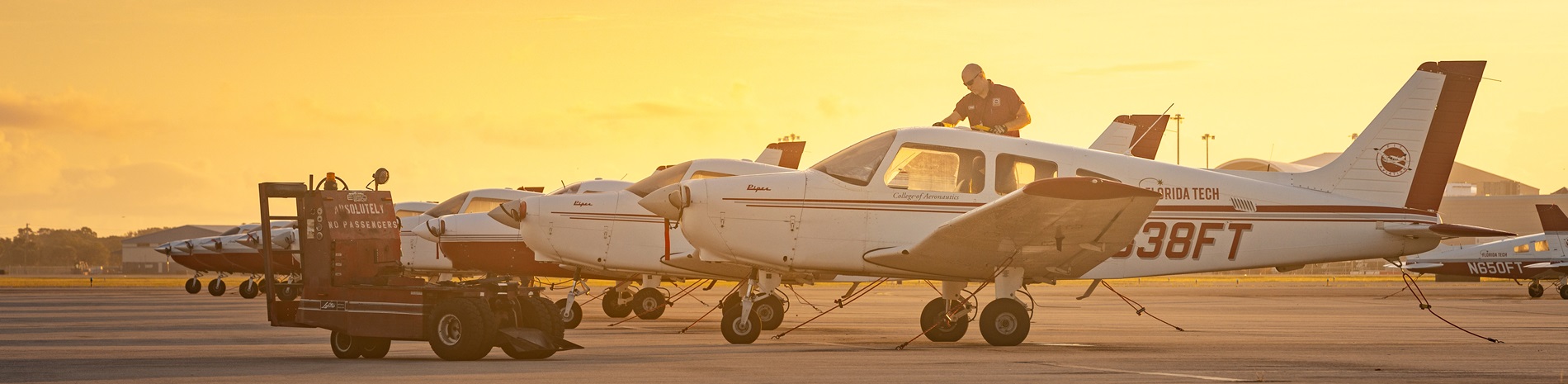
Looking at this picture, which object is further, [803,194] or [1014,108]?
[1014,108]

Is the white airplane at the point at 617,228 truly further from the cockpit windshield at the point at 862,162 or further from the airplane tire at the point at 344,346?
the airplane tire at the point at 344,346

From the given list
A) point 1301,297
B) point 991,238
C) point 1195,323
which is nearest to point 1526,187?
point 1301,297

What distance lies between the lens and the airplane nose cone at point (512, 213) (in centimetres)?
1808

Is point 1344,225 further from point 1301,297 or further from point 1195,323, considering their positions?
point 1301,297

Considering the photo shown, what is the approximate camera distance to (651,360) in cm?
1152

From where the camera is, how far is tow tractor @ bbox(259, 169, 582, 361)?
1159 centimetres

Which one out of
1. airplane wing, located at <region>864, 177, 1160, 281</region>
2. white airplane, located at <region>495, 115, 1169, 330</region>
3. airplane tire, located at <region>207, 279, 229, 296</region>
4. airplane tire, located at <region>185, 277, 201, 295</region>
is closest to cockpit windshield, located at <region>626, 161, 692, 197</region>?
white airplane, located at <region>495, 115, 1169, 330</region>

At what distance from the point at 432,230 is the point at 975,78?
346 inches

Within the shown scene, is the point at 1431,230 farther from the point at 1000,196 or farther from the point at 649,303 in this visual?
the point at 649,303

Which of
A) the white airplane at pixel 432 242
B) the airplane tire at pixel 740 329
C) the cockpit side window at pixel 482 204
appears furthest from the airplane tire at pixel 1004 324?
the cockpit side window at pixel 482 204

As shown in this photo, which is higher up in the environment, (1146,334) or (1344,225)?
(1344,225)

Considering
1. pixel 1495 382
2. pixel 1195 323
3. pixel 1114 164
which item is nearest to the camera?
pixel 1495 382

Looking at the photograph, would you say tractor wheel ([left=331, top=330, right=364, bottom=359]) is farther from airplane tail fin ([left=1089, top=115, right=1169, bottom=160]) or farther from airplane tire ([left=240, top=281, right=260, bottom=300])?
airplane tire ([left=240, top=281, right=260, bottom=300])

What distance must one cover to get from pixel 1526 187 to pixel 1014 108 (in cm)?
11777
